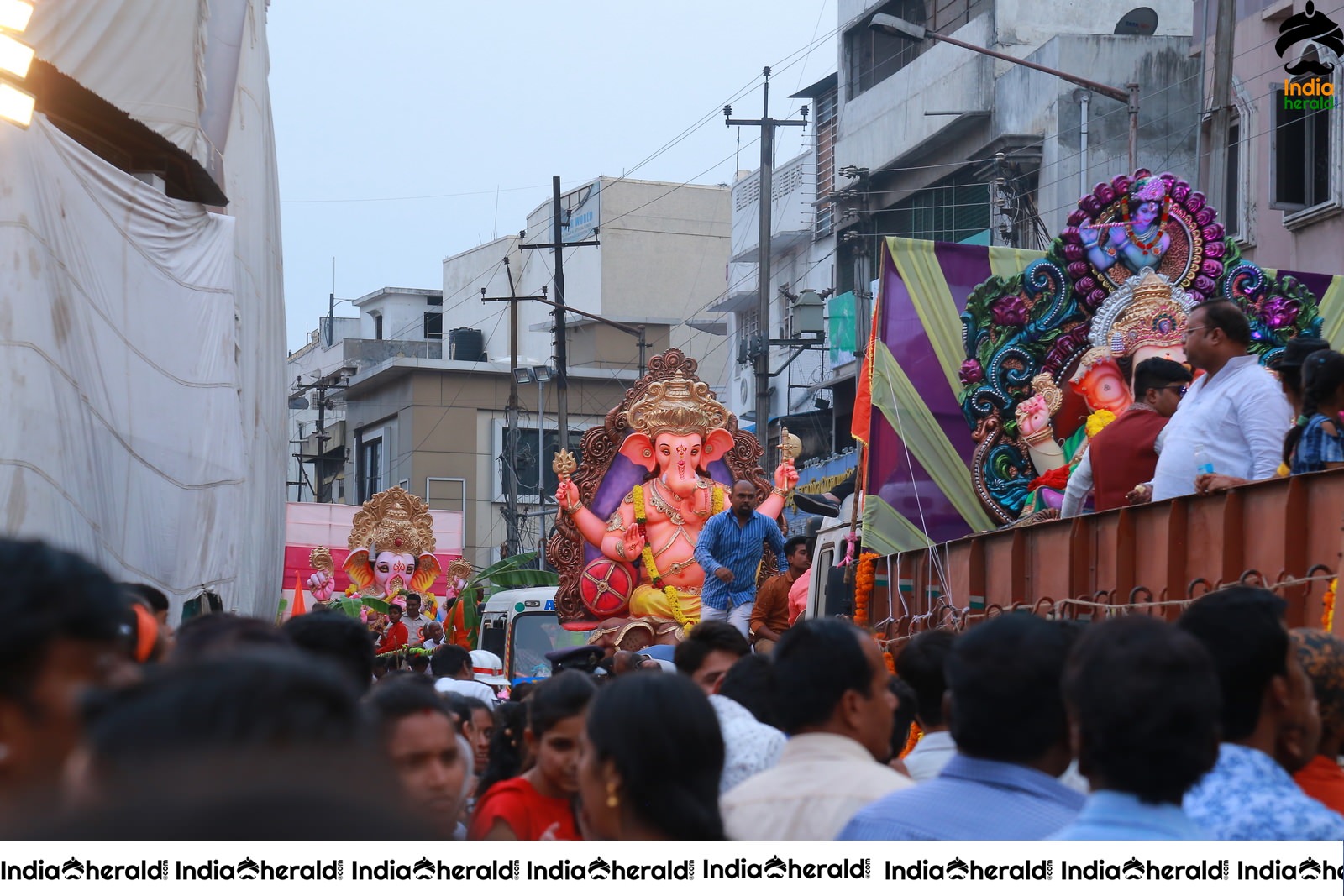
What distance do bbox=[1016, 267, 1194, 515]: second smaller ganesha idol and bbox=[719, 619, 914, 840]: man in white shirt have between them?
8.54 metres

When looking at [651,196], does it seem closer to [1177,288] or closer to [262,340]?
[262,340]

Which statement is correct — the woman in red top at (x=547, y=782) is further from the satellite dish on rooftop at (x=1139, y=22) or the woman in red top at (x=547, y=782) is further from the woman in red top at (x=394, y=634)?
the satellite dish on rooftop at (x=1139, y=22)

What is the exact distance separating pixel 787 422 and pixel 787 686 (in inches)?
1282

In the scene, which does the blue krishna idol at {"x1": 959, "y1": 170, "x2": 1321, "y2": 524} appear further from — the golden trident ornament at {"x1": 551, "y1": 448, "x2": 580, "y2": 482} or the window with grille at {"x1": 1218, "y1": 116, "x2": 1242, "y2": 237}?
the window with grille at {"x1": 1218, "y1": 116, "x2": 1242, "y2": 237}

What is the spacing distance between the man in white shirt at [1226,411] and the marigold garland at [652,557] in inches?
339

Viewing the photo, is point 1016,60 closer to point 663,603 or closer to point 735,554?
point 663,603

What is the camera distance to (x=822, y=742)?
3.67 m

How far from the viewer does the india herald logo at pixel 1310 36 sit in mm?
18391

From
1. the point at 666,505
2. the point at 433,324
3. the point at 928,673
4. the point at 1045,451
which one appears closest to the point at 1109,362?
the point at 1045,451

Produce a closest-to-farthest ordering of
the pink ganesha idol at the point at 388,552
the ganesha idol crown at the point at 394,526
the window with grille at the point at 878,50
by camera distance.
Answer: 1. the pink ganesha idol at the point at 388,552
2. the ganesha idol crown at the point at 394,526
3. the window with grille at the point at 878,50

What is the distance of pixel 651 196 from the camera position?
1813 inches

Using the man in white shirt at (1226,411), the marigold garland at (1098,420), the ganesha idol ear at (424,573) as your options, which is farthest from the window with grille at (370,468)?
the man in white shirt at (1226,411)

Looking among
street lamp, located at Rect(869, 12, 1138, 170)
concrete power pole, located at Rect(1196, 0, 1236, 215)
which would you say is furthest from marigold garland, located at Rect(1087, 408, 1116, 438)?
street lamp, located at Rect(869, 12, 1138, 170)

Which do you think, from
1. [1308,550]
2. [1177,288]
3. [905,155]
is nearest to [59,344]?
[1308,550]
